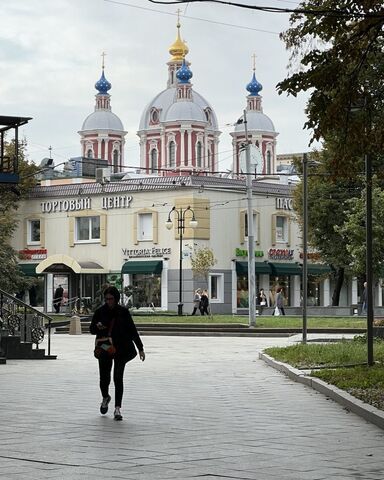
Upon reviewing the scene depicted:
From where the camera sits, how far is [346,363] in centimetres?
2298

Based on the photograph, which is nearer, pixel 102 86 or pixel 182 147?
pixel 182 147

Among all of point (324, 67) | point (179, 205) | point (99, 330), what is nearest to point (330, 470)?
point (99, 330)

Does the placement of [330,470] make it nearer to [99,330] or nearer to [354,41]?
[99,330]

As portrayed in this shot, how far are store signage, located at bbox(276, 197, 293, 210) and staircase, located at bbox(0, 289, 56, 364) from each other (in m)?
46.9

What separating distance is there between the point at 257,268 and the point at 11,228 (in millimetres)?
15493

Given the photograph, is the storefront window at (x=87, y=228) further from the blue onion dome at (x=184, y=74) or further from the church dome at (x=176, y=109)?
the blue onion dome at (x=184, y=74)

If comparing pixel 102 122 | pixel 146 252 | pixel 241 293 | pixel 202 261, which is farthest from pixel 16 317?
pixel 102 122

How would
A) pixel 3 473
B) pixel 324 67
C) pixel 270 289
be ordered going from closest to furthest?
1. pixel 3 473
2. pixel 324 67
3. pixel 270 289

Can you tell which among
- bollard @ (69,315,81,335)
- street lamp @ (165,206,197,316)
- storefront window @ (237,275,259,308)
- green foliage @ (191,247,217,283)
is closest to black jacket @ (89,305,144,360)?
bollard @ (69,315,81,335)

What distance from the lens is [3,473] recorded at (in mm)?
9969

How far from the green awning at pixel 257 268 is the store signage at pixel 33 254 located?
13.4 m

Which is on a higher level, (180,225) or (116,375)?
(180,225)

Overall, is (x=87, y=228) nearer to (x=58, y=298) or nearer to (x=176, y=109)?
(x=58, y=298)

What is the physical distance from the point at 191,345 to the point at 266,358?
10112 millimetres
